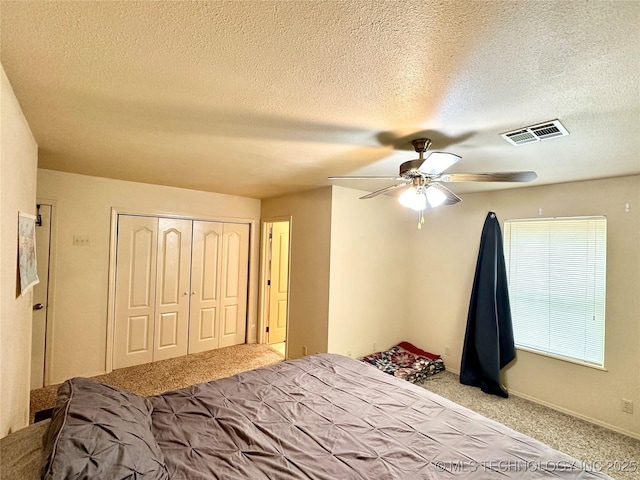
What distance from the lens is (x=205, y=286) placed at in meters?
4.51

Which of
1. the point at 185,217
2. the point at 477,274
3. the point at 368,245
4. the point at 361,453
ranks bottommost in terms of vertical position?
the point at 361,453

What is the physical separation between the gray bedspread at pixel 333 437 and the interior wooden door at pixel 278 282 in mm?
2991

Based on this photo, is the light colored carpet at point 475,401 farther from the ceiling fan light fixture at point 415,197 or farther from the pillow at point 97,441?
the ceiling fan light fixture at point 415,197

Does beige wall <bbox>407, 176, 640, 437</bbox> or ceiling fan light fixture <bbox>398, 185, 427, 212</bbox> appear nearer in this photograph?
ceiling fan light fixture <bbox>398, 185, 427, 212</bbox>

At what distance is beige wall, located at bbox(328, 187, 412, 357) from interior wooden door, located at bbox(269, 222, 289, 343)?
146 cm

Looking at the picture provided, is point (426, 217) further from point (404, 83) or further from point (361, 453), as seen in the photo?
point (361, 453)

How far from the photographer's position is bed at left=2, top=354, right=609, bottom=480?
3.79ft

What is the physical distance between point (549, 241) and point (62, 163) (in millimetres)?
5152

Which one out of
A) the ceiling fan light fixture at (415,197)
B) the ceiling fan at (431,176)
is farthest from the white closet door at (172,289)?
the ceiling fan light fixture at (415,197)

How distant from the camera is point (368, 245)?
4.20 meters

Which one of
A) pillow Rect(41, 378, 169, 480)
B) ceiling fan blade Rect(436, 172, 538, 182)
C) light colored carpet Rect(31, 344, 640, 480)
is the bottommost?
light colored carpet Rect(31, 344, 640, 480)

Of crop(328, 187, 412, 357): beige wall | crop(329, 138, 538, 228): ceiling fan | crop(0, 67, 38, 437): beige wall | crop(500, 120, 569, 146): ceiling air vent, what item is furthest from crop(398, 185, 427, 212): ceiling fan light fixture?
crop(0, 67, 38, 437): beige wall

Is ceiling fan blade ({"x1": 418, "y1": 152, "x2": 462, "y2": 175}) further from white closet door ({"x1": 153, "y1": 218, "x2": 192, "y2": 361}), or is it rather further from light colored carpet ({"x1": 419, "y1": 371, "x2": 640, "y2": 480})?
white closet door ({"x1": 153, "y1": 218, "x2": 192, "y2": 361})

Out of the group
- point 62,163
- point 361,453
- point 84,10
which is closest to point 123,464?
point 361,453
